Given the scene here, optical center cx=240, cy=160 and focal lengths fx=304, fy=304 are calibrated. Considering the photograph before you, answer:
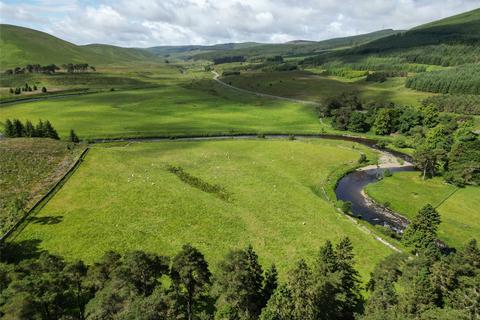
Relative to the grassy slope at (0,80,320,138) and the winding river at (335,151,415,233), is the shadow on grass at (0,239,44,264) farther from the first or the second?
the grassy slope at (0,80,320,138)

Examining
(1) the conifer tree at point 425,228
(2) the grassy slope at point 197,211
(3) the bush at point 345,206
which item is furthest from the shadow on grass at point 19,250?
(1) the conifer tree at point 425,228

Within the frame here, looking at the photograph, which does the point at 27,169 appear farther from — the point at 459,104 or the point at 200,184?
the point at 459,104

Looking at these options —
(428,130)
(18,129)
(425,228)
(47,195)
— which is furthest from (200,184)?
(428,130)

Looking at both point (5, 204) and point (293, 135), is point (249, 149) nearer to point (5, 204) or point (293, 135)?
point (293, 135)

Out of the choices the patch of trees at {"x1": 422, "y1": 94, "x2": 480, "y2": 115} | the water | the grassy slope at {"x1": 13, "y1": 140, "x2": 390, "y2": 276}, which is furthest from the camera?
the patch of trees at {"x1": 422, "y1": 94, "x2": 480, "y2": 115}

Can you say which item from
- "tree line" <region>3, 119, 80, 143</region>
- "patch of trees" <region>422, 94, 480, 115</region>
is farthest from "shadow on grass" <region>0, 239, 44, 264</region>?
"patch of trees" <region>422, 94, 480, 115</region>

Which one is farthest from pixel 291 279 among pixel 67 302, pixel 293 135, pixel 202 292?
pixel 293 135
